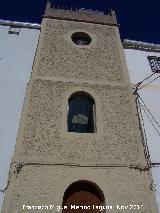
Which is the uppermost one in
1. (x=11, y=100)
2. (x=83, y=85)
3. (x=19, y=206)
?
(x=83, y=85)

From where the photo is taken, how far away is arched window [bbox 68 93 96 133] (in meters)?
8.89

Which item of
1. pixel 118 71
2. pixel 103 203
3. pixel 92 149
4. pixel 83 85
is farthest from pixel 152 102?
pixel 103 203

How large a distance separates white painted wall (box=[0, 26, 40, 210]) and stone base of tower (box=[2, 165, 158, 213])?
57 centimetres

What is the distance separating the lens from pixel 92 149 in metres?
7.98

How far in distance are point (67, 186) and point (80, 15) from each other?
8245mm

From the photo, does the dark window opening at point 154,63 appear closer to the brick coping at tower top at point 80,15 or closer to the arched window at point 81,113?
the brick coping at tower top at point 80,15

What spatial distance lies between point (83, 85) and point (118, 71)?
1650 millimetres

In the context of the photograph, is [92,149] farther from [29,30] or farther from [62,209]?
[29,30]

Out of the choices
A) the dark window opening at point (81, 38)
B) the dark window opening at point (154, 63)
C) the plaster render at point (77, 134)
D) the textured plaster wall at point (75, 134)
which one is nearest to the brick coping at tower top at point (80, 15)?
the dark window opening at point (81, 38)

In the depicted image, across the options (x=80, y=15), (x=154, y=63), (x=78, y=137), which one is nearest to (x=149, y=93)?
(x=154, y=63)

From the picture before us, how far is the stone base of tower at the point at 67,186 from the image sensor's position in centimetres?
682

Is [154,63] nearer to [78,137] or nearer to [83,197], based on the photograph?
[78,137]

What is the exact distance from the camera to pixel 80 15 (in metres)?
12.5

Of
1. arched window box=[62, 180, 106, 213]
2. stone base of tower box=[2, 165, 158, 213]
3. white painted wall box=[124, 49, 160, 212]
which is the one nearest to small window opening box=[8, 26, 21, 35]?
white painted wall box=[124, 49, 160, 212]
